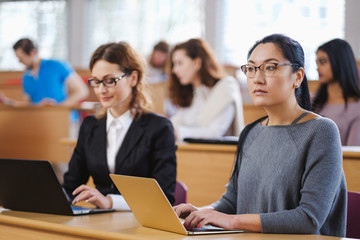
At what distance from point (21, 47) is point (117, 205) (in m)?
3.39

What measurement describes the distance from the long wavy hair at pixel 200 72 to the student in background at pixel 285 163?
1793mm

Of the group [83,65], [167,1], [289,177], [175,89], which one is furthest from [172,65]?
[83,65]

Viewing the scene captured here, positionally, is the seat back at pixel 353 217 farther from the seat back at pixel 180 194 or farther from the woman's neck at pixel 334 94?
the woman's neck at pixel 334 94

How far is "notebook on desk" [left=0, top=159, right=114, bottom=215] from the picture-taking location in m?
1.52

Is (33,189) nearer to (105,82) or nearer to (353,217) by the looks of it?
(105,82)

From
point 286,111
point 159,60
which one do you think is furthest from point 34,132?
point 286,111

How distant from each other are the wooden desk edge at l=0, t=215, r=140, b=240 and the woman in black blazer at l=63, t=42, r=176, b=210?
0.50m

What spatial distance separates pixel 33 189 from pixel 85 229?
0.34 meters

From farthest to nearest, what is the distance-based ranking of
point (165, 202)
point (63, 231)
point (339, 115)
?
point (339, 115) < point (63, 231) < point (165, 202)

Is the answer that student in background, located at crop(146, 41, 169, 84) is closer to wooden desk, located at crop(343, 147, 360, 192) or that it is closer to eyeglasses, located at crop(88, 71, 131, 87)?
eyeglasses, located at crop(88, 71, 131, 87)

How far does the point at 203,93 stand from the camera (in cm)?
342

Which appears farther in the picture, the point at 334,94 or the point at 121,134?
the point at 334,94

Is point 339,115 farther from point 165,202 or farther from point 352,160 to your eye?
point 165,202

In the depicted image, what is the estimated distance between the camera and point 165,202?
1.25 m
